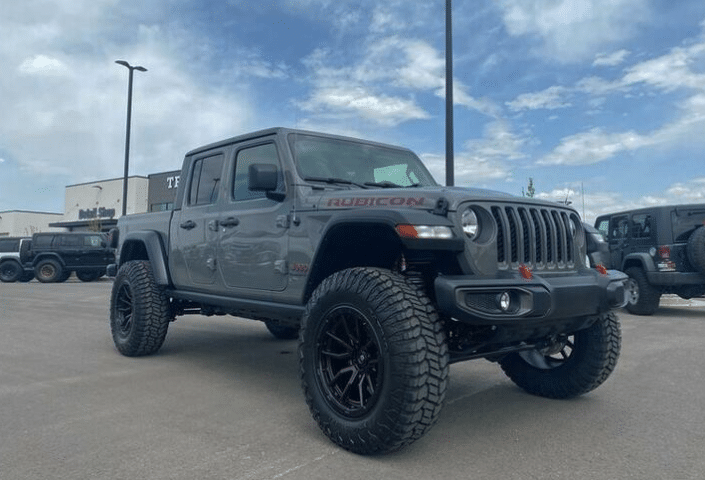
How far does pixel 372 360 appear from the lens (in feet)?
10.3

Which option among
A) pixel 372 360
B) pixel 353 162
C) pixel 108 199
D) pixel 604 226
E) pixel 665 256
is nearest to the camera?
pixel 372 360

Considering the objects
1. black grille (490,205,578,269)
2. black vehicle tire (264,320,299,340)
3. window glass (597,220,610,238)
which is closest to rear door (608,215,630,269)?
window glass (597,220,610,238)

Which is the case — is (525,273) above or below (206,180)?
below

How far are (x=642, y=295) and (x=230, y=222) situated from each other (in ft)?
27.3

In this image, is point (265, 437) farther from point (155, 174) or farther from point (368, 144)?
point (155, 174)

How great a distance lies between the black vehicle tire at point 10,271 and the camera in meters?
20.9

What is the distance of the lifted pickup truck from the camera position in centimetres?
297

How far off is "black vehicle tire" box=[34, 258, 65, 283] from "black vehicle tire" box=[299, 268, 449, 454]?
63.0 ft

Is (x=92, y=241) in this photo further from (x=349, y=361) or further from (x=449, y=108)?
(x=349, y=361)

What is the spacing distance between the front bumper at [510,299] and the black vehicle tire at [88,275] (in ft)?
66.5

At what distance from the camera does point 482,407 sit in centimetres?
407

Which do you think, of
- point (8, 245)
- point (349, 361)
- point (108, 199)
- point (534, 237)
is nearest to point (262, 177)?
point (349, 361)

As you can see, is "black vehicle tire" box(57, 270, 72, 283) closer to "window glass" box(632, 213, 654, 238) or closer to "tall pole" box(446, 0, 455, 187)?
"tall pole" box(446, 0, 455, 187)

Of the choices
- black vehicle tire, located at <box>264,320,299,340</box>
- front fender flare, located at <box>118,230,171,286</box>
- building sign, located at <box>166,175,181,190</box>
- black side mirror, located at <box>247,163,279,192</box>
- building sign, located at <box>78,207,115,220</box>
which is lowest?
A: black vehicle tire, located at <box>264,320,299,340</box>
